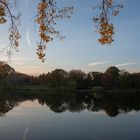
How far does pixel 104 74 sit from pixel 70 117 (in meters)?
60.3

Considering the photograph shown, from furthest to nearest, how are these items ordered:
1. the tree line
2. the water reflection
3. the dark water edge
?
1. the tree line
2. the dark water edge
3. the water reflection

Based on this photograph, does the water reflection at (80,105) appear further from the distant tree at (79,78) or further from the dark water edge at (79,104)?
the distant tree at (79,78)

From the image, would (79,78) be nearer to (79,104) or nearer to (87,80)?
(87,80)

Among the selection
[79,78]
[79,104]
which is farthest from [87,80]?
[79,104]

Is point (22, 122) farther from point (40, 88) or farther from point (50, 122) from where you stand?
point (40, 88)

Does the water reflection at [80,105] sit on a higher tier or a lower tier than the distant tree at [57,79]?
lower

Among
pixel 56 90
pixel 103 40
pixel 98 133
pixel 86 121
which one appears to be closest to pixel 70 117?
pixel 86 121

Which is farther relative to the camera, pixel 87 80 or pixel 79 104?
pixel 87 80

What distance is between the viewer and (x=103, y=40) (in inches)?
201

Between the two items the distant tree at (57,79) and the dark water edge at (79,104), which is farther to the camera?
the distant tree at (57,79)

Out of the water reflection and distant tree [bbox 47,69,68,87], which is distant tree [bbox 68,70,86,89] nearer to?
distant tree [bbox 47,69,68,87]

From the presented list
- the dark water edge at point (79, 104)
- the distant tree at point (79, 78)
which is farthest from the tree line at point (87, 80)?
the dark water edge at point (79, 104)

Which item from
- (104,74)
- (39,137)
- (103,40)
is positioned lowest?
(39,137)

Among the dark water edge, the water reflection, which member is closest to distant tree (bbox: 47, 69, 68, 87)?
the dark water edge
